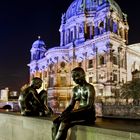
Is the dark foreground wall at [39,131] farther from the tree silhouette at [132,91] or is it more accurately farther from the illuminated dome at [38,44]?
the illuminated dome at [38,44]

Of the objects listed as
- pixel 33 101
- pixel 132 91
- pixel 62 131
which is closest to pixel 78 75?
pixel 62 131

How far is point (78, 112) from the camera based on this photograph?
4797mm

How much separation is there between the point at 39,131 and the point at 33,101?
111 cm

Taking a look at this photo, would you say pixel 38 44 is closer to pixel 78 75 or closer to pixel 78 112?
pixel 78 75

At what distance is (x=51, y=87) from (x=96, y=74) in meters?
10.6

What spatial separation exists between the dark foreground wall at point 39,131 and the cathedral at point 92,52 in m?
37.7

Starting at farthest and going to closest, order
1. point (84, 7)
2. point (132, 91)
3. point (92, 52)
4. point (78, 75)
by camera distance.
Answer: point (84, 7)
point (92, 52)
point (132, 91)
point (78, 75)

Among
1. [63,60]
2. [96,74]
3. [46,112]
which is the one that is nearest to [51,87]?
[63,60]

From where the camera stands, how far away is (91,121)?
16.5 ft

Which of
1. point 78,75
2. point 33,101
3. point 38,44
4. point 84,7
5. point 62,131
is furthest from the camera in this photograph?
point 38,44

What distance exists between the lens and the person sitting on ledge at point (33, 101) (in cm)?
706

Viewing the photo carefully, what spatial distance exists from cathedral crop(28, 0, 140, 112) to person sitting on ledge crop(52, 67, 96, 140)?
4015 centimetres

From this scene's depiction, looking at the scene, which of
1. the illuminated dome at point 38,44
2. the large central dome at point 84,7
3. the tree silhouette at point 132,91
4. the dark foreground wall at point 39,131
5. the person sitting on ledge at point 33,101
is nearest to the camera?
the dark foreground wall at point 39,131

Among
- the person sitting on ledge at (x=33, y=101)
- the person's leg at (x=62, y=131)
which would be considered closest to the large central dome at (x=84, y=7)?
the person sitting on ledge at (x=33, y=101)
